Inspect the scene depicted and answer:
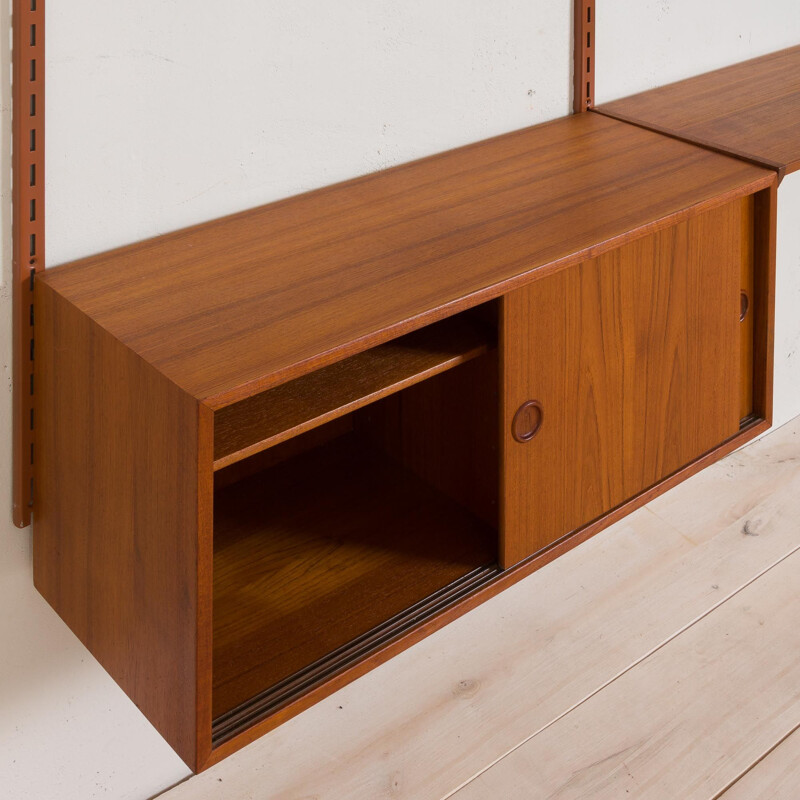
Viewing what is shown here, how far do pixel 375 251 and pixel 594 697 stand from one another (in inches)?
36.2

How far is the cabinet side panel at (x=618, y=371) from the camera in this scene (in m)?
1.31

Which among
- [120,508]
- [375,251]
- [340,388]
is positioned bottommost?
[120,508]

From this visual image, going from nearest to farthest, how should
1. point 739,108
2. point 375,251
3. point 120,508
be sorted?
point 120,508, point 375,251, point 739,108

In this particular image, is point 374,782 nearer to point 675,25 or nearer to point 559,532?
point 559,532

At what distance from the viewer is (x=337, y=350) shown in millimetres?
1084

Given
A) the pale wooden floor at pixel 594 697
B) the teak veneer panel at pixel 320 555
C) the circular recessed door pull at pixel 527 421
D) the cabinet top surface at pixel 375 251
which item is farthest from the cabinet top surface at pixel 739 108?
the pale wooden floor at pixel 594 697

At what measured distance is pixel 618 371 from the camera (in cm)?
141

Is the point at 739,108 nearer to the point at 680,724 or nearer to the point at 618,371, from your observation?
the point at 618,371

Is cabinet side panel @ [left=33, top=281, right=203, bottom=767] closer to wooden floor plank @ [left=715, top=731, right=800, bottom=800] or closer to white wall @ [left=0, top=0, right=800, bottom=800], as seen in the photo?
white wall @ [left=0, top=0, right=800, bottom=800]

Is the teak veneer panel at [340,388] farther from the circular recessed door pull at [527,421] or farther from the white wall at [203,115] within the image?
the white wall at [203,115]

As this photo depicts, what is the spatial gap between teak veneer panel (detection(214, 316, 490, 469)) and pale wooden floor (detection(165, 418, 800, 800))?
2.53ft

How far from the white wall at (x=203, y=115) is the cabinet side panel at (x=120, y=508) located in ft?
0.26

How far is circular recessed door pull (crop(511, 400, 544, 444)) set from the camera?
132 cm

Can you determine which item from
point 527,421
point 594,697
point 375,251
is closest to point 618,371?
point 527,421
